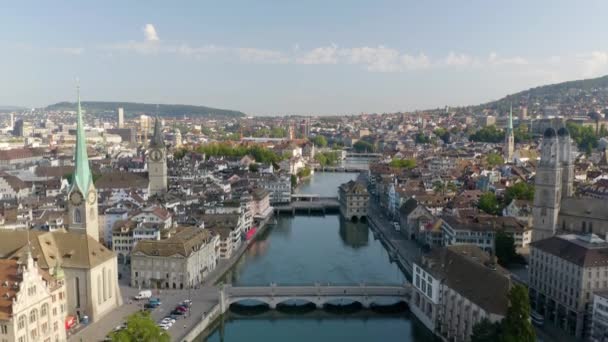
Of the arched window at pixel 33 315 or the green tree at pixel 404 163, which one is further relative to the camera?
the green tree at pixel 404 163

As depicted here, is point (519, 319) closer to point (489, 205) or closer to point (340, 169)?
point (489, 205)

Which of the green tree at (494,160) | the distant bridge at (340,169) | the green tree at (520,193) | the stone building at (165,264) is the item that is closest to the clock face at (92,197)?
the stone building at (165,264)

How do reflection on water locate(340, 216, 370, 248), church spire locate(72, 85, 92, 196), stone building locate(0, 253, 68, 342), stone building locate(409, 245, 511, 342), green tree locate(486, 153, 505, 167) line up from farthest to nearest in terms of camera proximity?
green tree locate(486, 153, 505, 167), reflection on water locate(340, 216, 370, 248), church spire locate(72, 85, 92, 196), stone building locate(409, 245, 511, 342), stone building locate(0, 253, 68, 342)

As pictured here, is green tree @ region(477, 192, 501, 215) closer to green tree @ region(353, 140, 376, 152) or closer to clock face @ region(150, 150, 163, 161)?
clock face @ region(150, 150, 163, 161)

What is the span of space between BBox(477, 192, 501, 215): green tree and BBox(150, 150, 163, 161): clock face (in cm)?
3626

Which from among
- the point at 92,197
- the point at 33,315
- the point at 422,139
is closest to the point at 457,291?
the point at 33,315

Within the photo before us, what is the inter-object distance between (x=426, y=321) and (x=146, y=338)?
16.5 metres

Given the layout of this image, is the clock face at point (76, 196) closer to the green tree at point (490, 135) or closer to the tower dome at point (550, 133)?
the tower dome at point (550, 133)

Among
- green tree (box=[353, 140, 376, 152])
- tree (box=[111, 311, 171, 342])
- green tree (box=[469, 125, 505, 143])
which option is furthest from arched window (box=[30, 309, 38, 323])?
green tree (box=[353, 140, 376, 152])

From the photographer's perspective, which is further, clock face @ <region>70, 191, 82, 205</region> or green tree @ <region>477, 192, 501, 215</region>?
green tree @ <region>477, 192, 501, 215</region>

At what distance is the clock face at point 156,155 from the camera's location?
68812 millimetres

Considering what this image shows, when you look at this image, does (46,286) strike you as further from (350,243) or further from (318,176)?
(318,176)

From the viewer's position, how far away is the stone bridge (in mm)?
36719

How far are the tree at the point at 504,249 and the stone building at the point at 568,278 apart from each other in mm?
6972
